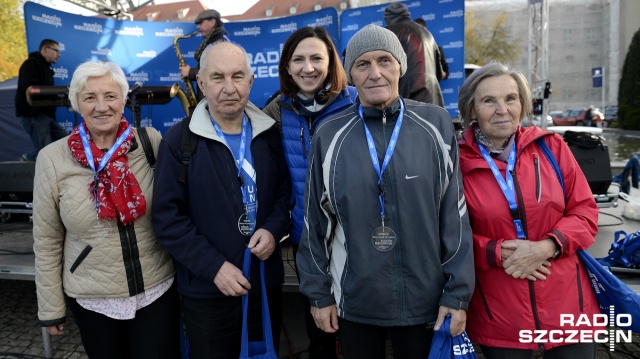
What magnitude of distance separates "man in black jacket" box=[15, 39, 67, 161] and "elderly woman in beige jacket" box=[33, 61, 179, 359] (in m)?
5.08

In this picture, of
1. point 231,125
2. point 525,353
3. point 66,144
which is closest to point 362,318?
point 525,353

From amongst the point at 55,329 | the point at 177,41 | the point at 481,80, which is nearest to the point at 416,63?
the point at 481,80

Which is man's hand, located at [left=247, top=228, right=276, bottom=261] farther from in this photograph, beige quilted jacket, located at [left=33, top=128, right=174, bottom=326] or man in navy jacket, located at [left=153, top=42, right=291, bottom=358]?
beige quilted jacket, located at [left=33, top=128, right=174, bottom=326]

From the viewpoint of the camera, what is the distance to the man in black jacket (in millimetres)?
6297

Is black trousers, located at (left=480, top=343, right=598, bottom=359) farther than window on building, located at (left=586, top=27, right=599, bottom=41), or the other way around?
window on building, located at (left=586, top=27, right=599, bottom=41)

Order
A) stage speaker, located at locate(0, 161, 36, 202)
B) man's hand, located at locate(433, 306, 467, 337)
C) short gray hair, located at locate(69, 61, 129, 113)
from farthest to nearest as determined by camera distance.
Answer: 1. stage speaker, located at locate(0, 161, 36, 202)
2. short gray hair, located at locate(69, 61, 129, 113)
3. man's hand, located at locate(433, 306, 467, 337)

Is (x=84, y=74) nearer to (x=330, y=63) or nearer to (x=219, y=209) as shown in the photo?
(x=219, y=209)

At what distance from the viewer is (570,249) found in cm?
180

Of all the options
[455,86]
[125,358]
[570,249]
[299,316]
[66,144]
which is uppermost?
[455,86]

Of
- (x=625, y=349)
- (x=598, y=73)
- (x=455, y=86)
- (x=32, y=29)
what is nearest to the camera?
(x=625, y=349)

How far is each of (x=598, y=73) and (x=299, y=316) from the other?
3062 cm

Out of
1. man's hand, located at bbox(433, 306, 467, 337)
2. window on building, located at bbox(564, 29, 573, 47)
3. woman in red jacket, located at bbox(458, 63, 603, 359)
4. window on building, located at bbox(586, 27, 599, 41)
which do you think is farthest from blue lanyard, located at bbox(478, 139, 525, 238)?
window on building, located at bbox(586, 27, 599, 41)

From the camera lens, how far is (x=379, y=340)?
1.88m

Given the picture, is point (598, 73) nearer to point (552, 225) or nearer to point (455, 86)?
point (455, 86)
